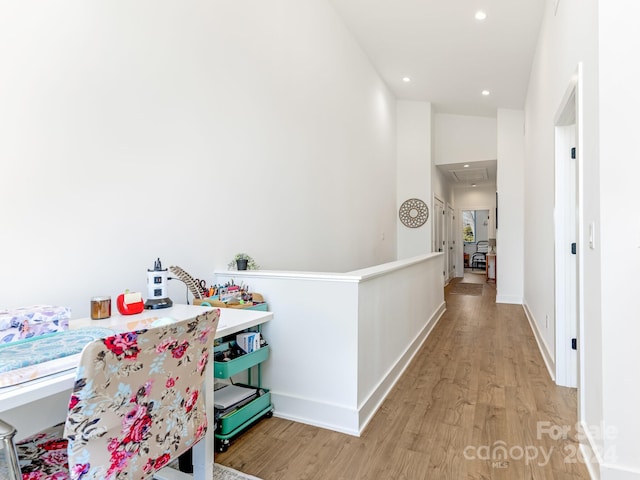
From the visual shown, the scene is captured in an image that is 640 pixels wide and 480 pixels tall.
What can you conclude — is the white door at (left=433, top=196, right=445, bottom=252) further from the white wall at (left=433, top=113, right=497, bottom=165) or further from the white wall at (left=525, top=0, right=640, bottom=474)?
the white wall at (left=525, top=0, right=640, bottom=474)

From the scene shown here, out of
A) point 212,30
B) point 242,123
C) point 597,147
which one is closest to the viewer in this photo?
point 597,147

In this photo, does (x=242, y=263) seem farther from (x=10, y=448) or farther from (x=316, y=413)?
(x=10, y=448)

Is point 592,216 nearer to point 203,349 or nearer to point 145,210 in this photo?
point 203,349

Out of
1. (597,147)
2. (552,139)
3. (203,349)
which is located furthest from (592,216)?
(203,349)

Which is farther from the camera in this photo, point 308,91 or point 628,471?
point 308,91

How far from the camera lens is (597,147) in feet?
5.53

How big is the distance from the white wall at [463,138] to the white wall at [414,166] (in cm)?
69

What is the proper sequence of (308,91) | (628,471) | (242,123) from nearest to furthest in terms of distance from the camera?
(628,471), (242,123), (308,91)

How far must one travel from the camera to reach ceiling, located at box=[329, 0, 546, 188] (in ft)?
13.4

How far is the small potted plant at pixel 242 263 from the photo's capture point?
2666 mm

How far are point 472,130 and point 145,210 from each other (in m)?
7.02

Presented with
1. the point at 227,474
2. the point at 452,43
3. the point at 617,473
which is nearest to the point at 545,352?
the point at 617,473

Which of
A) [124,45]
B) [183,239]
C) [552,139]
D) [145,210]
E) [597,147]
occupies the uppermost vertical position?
[124,45]

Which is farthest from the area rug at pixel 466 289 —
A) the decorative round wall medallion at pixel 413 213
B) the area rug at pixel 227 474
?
the area rug at pixel 227 474
